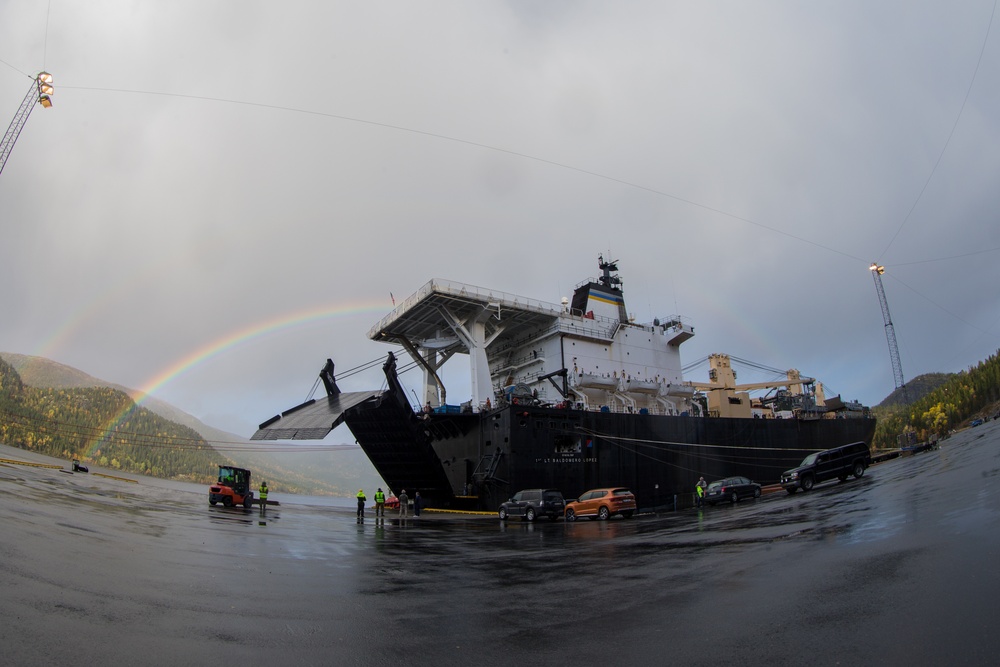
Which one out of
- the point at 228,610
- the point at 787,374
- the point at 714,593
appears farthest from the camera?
the point at 787,374

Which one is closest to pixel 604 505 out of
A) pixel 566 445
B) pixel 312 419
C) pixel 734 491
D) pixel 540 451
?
pixel 540 451

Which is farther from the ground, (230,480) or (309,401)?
(309,401)

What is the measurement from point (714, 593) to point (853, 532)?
4.65 meters

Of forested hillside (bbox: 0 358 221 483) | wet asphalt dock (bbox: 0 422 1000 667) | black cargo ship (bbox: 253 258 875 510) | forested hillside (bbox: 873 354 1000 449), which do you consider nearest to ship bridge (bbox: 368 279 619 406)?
black cargo ship (bbox: 253 258 875 510)

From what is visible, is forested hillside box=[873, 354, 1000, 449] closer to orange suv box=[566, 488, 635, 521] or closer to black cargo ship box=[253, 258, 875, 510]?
black cargo ship box=[253, 258, 875, 510]

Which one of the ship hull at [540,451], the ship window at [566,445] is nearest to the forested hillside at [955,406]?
the ship hull at [540,451]

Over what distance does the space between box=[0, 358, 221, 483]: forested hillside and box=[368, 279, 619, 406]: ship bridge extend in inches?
2635

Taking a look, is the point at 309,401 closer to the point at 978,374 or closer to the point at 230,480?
the point at 230,480

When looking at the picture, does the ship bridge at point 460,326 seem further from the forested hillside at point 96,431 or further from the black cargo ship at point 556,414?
the forested hillside at point 96,431

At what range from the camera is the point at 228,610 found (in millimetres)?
5828

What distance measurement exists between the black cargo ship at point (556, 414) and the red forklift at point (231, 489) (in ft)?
8.21

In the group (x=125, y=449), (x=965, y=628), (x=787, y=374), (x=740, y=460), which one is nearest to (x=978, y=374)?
(x=787, y=374)

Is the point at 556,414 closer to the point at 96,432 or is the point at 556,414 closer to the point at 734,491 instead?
the point at 734,491

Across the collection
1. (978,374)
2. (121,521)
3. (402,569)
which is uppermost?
(978,374)
